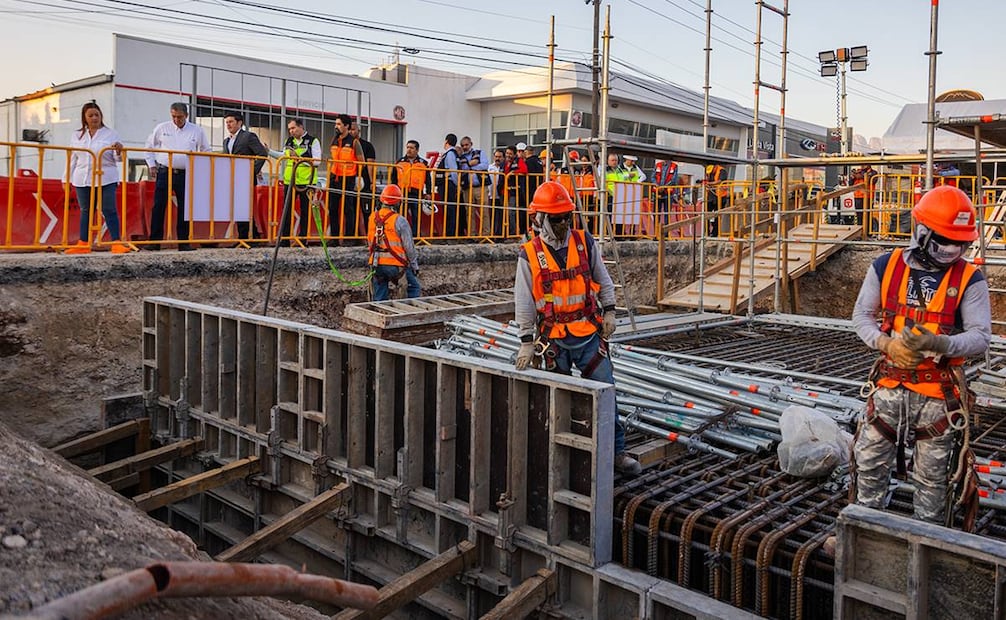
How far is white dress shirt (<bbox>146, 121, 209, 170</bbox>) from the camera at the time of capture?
11.0 meters

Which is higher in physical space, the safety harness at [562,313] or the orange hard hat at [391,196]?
the orange hard hat at [391,196]

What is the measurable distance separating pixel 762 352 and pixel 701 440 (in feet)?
11.5

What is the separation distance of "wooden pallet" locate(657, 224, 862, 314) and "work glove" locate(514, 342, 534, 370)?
7.58m

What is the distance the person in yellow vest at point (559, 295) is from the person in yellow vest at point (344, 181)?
680 cm

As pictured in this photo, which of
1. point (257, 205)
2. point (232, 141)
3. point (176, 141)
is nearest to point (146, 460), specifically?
point (176, 141)

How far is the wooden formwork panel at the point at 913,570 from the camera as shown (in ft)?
12.2

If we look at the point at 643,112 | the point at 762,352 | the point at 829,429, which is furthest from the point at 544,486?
the point at 643,112

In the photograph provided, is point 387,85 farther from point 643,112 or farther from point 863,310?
point 863,310

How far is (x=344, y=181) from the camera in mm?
12703

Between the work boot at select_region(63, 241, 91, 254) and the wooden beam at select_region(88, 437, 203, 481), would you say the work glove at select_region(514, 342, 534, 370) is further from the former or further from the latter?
the work boot at select_region(63, 241, 91, 254)

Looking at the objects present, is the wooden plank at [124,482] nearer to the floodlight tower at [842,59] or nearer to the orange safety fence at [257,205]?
the orange safety fence at [257,205]

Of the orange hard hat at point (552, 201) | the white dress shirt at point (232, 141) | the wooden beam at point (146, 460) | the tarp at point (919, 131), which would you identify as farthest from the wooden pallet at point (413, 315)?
Result: the tarp at point (919, 131)

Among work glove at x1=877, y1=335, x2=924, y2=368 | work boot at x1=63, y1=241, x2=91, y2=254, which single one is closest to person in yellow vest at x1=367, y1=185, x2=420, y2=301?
work boot at x1=63, y1=241, x2=91, y2=254

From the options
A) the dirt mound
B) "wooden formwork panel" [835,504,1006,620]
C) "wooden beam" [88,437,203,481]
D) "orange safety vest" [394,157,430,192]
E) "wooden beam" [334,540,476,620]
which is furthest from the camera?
"orange safety vest" [394,157,430,192]
